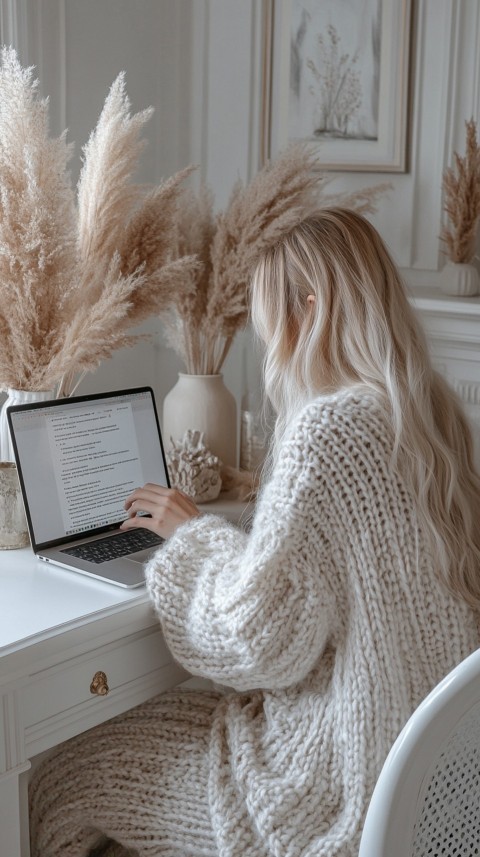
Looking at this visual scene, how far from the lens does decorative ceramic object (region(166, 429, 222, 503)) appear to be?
1.83 meters

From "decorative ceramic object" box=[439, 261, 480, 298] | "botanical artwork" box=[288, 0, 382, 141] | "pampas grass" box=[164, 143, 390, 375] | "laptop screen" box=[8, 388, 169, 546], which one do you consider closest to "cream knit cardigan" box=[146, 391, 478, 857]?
"laptop screen" box=[8, 388, 169, 546]

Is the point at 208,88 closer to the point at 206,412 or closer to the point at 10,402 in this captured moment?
the point at 206,412

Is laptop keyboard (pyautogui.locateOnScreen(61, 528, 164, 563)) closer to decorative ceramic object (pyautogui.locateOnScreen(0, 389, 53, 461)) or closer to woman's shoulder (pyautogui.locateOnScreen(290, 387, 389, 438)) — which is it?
decorative ceramic object (pyautogui.locateOnScreen(0, 389, 53, 461))

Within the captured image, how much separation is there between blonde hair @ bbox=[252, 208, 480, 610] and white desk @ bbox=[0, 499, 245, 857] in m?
0.39

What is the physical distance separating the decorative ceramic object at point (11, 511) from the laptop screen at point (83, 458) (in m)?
0.05

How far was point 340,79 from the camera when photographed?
2271 millimetres

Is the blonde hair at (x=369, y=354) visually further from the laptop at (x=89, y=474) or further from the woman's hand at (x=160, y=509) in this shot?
the laptop at (x=89, y=474)

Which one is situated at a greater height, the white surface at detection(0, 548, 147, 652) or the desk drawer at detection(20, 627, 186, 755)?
the white surface at detection(0, 548, 147, 652)

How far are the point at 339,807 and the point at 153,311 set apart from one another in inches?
35.6

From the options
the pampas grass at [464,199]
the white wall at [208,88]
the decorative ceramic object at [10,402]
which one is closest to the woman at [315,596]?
the decorative ceramic object at [10,402]

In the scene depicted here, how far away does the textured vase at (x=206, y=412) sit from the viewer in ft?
6.43

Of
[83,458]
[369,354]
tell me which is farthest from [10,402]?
[369,354]

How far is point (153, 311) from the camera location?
5.78 ft

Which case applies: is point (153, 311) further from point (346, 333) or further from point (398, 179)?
point (398, 179)
